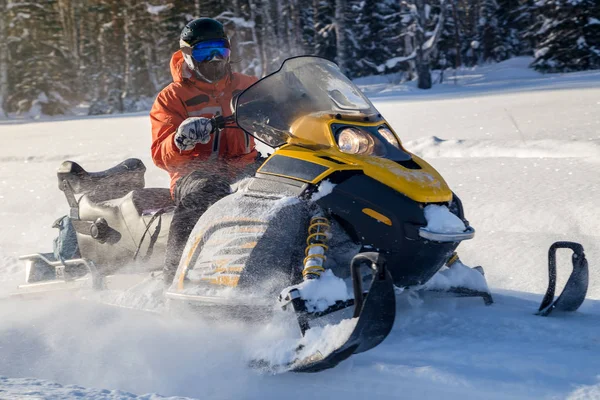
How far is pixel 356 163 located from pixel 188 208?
3.33ft

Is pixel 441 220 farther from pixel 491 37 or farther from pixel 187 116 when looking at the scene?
pixel 491 37

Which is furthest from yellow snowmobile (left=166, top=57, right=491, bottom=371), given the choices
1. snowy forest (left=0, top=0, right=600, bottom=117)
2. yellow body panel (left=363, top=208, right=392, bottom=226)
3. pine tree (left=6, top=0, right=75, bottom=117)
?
pine tree (left=6, top=0, right=75, bottom=117)

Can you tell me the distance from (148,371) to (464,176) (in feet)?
15.1

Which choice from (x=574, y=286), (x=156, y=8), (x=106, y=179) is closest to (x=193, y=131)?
(x=106, y=179)

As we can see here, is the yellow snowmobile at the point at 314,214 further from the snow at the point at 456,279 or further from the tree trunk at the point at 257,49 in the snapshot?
the tree trunk at the point at 257,49

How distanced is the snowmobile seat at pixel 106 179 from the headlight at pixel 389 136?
197cm

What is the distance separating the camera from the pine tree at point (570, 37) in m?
21.2

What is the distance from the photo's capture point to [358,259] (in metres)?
2.59

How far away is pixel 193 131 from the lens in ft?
10.8

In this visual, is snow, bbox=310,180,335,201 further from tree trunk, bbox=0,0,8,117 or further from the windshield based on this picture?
tree trunk, bbox=0,0,8,117

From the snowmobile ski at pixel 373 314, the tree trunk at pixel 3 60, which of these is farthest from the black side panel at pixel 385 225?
the tree trunk at pixel 3 60

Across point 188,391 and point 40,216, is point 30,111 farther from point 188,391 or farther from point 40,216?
point 188,391

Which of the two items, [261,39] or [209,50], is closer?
[209,50]

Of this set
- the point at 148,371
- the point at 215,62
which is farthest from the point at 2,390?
the point at 215,62
